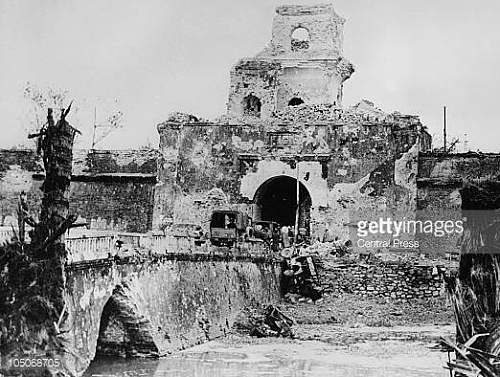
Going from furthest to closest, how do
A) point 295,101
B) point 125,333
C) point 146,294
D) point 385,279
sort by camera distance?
point 295,101, point 385,279, point 146,294, point 125,333

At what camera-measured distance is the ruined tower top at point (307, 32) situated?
29.2 metres

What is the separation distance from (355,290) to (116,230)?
8118 millimetres

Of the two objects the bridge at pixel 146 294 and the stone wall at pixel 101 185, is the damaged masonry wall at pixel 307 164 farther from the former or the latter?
the bridge at pixel 146 294

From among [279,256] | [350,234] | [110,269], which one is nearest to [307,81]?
[350,234]

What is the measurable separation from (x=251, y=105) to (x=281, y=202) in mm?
3585

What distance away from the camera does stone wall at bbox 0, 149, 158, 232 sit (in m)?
26.9

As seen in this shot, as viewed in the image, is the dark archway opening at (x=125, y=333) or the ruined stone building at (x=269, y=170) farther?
the ruined stone building at (x=269, y=170)

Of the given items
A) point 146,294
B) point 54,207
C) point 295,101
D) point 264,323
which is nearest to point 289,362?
Answer: point 146,294

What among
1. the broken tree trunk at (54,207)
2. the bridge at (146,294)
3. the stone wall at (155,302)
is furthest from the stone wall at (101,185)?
the broken tree trunk at (54,207)

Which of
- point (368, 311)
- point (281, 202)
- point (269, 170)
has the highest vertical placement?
point (269, 170)

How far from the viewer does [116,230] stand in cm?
2689

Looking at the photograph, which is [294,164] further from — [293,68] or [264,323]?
[264,323]

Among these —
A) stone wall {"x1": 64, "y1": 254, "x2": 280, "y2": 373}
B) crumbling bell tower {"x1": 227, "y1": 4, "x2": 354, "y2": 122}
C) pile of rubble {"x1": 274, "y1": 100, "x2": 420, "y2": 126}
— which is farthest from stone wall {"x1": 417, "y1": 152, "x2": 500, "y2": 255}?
stone wall {"x1": 64, "y1": 254, "x2": 280, "y2": 373}

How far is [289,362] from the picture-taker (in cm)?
1504
